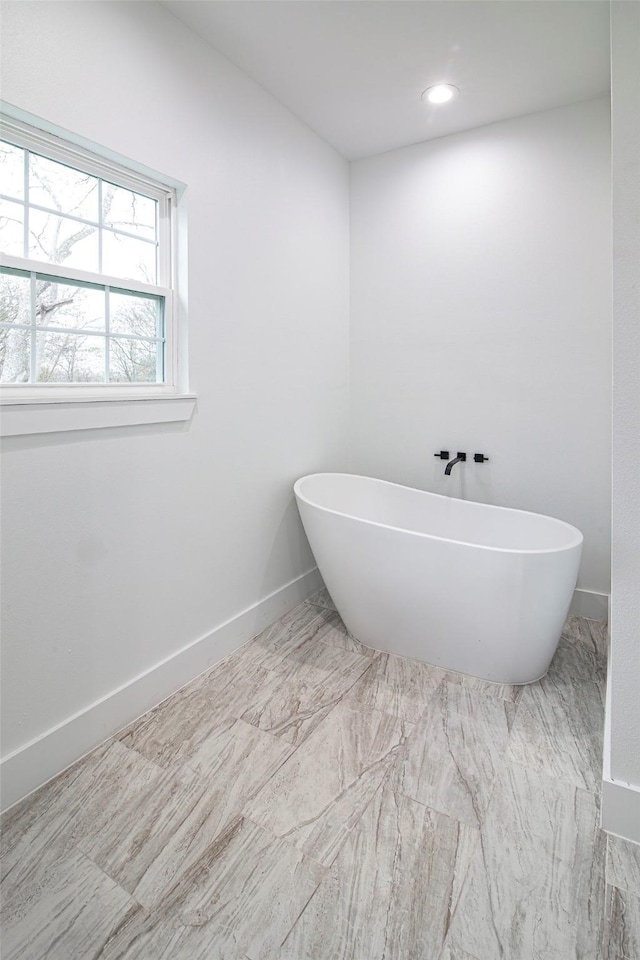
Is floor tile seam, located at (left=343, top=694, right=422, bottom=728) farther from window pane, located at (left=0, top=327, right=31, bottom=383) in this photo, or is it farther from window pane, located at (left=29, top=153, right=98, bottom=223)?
window pane, located at (left=29, top=153, right=98, bottom=223)

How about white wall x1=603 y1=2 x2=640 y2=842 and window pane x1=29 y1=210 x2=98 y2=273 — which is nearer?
white wall x1=603 y1=2 x2=640 y2=842

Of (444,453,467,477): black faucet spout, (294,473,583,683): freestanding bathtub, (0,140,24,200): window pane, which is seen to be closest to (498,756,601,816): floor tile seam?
(294,473,583,683): freestanding bathtub

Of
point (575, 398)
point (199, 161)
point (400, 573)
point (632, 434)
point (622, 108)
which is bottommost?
point (400, 573)

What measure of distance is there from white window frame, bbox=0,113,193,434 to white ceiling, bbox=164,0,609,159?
68 centimetres

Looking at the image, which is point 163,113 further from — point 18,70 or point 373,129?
point 373,129

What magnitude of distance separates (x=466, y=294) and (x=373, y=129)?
106cm

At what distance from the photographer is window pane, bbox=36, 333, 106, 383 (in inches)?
65.1

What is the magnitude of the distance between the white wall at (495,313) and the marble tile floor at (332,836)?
125 centimetres

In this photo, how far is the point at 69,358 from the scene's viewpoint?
1.73m

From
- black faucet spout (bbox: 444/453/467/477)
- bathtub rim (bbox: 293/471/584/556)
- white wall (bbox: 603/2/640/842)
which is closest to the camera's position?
white wall (bbox: 603/2/640/842)

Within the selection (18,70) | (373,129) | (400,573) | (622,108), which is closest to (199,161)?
(18,70)

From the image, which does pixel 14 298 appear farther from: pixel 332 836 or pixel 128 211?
pixel 332 836

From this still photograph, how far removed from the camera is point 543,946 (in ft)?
3.79

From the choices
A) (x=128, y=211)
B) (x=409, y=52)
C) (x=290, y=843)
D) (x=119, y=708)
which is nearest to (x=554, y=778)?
(x=290, y=843)
